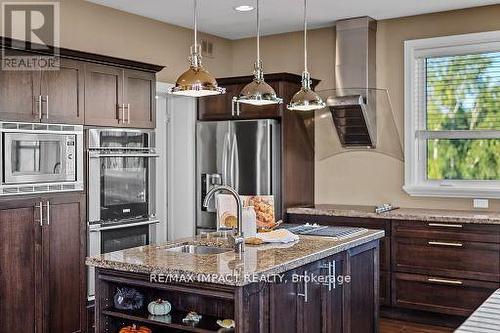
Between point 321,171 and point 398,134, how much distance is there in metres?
0.93

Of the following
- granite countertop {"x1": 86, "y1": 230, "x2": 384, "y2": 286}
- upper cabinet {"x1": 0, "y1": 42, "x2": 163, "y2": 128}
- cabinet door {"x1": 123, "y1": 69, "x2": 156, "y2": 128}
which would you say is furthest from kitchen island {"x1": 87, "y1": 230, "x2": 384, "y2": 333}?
cabinet door {"x1": 123, "y1": 69, "x2": 156, "y2": 128}

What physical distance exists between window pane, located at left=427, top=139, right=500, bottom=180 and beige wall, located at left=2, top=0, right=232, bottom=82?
248 centimetres

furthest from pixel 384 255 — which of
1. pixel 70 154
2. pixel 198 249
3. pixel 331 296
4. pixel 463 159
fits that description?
pixel 70 154

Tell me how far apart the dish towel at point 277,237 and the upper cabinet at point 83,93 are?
66.2 inches

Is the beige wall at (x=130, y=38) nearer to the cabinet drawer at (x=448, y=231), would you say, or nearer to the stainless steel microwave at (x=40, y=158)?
the stainless steel microwave at (x=40, y=158)

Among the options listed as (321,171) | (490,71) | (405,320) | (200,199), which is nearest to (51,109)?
(200,199)

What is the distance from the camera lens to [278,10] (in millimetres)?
5344

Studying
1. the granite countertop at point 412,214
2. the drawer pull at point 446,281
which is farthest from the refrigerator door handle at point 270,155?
the drawer pull at point 446,281

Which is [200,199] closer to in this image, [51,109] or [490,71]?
[51,109]

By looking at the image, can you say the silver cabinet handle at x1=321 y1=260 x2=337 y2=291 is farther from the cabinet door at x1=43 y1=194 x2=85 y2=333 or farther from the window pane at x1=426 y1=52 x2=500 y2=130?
the window pane at x1=426 y1=52 x2=500 y2=130

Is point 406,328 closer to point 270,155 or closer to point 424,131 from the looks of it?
point 424,131

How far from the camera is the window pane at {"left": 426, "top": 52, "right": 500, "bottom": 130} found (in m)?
5.27

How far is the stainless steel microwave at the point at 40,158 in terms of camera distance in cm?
383

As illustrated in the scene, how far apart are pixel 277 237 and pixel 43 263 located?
5.61ft
